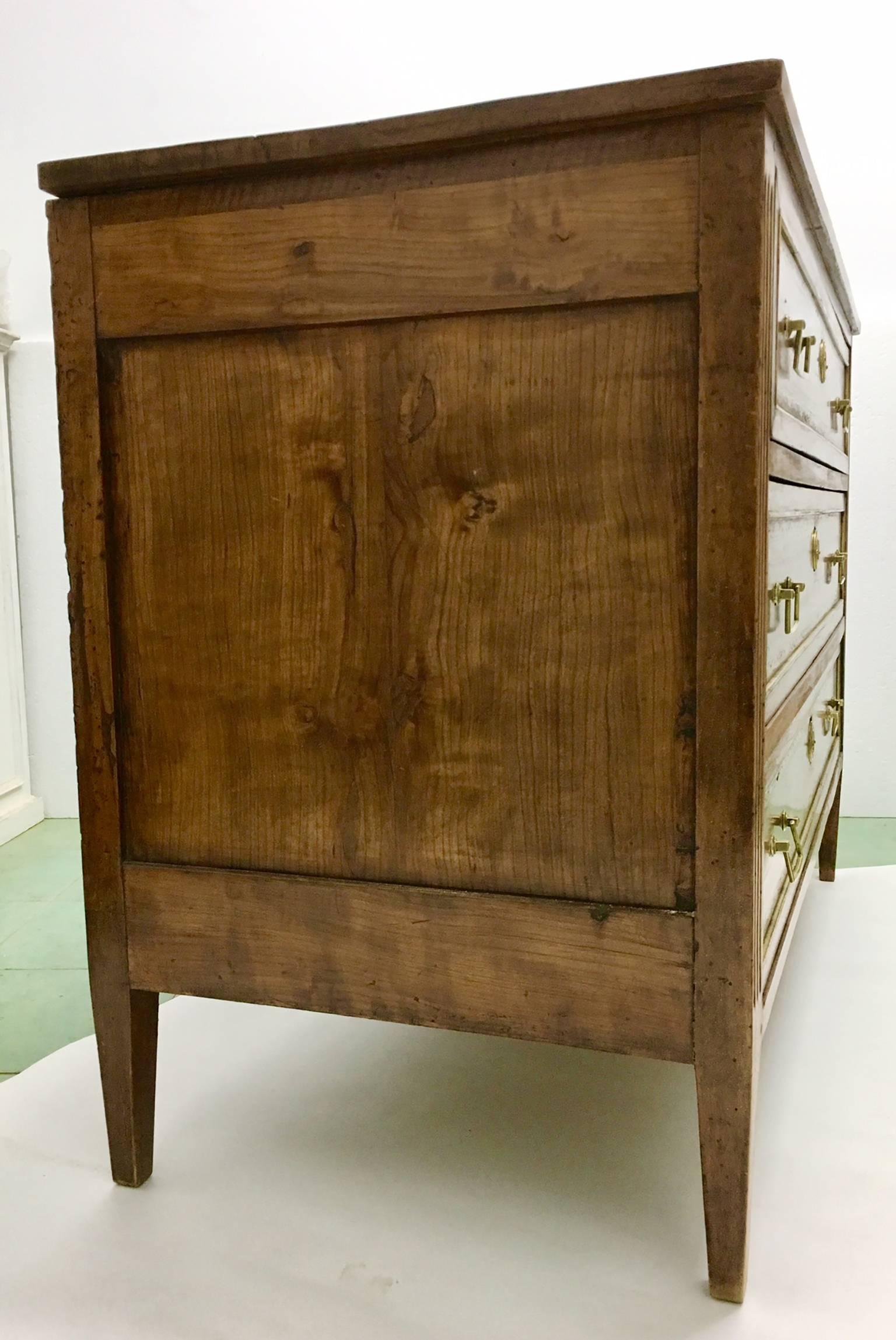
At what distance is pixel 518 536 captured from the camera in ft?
3.68

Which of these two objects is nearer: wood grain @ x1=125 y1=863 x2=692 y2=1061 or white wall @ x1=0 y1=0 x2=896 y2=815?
wood grain @ x1=125 y1=863 x2=692 y2=1061

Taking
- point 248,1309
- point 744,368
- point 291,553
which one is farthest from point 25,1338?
point 744,368

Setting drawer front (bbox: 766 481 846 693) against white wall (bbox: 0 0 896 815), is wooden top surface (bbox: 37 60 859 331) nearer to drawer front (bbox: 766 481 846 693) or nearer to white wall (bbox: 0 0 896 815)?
drawer front (bbox: 766 481 846 693)

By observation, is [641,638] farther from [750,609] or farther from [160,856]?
[160,856]

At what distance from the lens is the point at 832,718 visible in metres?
2.01

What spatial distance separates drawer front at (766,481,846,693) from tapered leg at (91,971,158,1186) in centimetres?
78

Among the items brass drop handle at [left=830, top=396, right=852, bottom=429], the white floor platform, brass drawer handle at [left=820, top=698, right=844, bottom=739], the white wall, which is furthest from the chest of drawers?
the white wall

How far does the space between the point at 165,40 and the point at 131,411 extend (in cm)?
241

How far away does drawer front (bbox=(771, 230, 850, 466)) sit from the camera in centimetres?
120

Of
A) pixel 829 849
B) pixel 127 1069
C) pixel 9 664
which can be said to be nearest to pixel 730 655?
pixel 127 1069

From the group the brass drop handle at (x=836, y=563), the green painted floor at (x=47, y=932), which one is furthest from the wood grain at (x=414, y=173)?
the green painted floor at (x=47, y=932)

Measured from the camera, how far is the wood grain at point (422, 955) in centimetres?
113

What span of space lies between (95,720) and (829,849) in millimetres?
1686

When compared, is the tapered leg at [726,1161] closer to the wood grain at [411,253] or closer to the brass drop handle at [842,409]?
the wood grain at [411,253]
